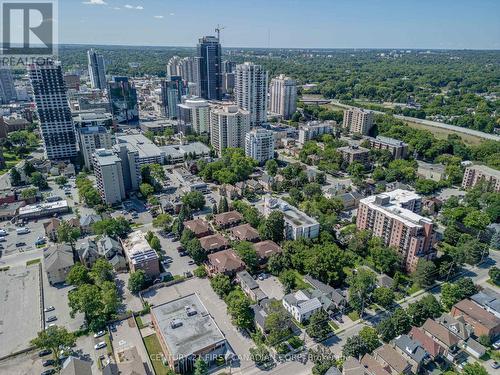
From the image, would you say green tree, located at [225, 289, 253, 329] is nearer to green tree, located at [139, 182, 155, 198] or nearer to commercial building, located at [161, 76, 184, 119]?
green tree, located at [139, 182, 155, 198]

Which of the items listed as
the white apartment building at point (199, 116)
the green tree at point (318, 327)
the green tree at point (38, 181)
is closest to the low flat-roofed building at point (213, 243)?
the green tree at point (318, 327)

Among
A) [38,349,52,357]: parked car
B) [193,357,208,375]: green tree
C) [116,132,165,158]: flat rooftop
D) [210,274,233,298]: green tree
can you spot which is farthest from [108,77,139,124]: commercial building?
[193,357,208,375]: green tree

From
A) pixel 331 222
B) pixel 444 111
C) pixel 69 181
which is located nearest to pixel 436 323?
pixel 331 222

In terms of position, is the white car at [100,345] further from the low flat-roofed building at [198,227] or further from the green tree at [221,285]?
the low flat-roofed building at [198,227]

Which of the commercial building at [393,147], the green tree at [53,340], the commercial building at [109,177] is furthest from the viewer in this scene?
the commercial building at [393,147]

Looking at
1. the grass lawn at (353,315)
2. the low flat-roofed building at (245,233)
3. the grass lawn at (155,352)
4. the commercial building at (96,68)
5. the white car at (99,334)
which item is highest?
the commercial building at (96,68)
